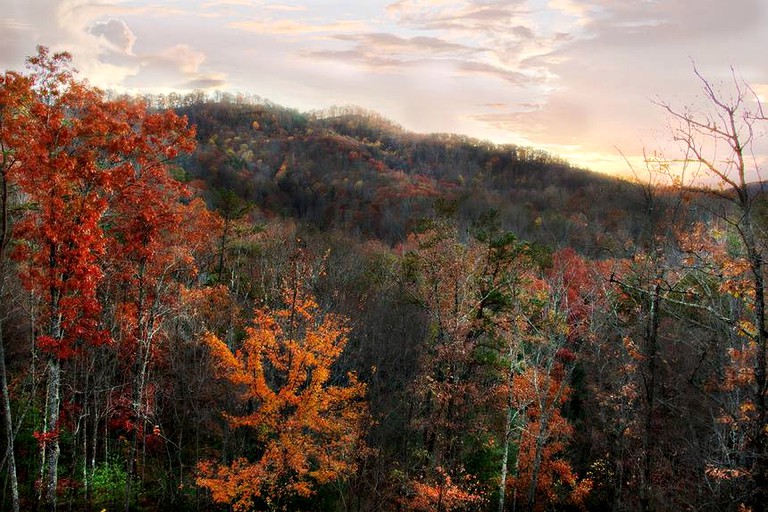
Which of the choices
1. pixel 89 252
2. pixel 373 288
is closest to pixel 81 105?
pixel 89 252

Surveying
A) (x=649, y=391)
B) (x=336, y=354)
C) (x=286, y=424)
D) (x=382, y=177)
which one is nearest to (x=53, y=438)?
(x=286, y=424)

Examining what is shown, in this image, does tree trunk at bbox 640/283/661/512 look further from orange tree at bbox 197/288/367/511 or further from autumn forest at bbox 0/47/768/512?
orange tree at bbox 197/288/367/511

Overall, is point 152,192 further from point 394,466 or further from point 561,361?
point 561,361

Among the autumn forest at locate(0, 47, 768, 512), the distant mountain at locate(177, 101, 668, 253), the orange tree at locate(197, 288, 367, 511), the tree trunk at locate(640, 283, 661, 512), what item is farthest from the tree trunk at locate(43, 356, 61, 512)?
the distant mountain at locate(177, 101, 668, 253)

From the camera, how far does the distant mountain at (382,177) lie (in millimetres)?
66312

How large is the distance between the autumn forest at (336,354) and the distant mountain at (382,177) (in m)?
21.5

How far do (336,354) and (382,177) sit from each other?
75399mm

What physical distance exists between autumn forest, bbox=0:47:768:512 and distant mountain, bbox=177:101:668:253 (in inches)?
848

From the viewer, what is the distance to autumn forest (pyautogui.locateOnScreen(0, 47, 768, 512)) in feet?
46.8

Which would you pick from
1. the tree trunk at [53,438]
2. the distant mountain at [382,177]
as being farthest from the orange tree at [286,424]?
the distant mountain at [382,177]

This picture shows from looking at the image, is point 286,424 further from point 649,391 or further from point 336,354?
point 649,391

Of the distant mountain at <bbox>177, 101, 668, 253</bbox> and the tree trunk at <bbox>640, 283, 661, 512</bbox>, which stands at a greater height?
the distant mountain at <bbox>177, 101, 668, 253</bbox>

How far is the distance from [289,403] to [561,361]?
1772cm

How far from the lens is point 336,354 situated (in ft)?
69.2
